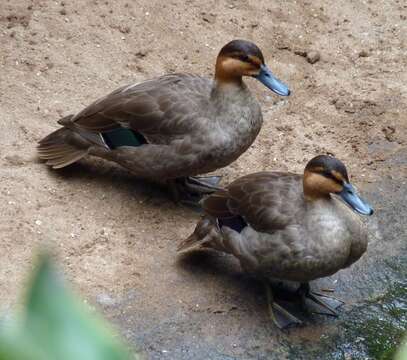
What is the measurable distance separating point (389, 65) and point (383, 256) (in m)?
2.34

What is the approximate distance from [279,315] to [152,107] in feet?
5.06

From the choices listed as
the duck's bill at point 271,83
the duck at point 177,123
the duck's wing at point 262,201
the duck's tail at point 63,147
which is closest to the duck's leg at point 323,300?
the duck's wing at point 262,201

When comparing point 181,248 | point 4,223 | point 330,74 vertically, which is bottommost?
point 4,223

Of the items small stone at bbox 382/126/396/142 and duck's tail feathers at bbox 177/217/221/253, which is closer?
duck's tail feathers at bbox 177/217/221/253

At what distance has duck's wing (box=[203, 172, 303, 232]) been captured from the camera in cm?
402

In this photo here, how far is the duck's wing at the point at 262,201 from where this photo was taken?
402 centimetres

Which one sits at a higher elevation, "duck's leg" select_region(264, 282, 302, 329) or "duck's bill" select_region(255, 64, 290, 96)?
"duck's bill" select_region(255, 64, 290, 96)

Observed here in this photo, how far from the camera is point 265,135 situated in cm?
570

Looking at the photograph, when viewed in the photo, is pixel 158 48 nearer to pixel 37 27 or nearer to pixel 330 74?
pixel 37 27

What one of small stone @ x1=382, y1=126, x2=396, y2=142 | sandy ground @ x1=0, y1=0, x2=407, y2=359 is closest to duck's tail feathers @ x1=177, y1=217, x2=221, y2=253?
sandy ground @ x1=0, y1=0, x2=407, y2=359

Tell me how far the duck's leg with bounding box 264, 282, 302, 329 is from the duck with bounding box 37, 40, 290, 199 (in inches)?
37.0

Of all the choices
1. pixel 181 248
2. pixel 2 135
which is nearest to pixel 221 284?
pixel 181 248

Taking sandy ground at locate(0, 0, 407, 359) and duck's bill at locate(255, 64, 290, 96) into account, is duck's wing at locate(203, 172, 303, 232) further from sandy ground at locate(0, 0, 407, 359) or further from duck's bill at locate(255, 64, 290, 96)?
duck's bill at locate(255, 64, 290, 96)

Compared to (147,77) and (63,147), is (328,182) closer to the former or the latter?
(63,147)
